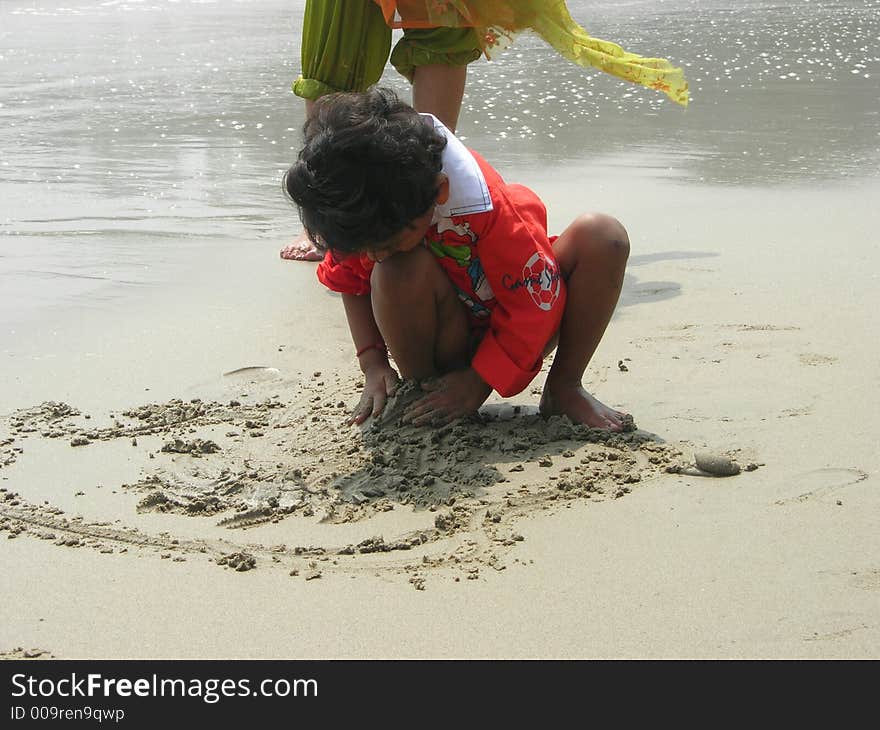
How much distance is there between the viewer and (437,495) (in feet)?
7.39

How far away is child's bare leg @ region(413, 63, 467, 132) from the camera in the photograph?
3.60m

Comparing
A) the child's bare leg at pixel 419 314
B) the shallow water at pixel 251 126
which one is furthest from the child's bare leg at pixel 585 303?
the shallow water at pixel 251 126

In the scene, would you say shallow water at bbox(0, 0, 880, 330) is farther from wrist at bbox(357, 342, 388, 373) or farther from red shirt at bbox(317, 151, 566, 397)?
red shirt at bbox(317, 151, 566, 397)

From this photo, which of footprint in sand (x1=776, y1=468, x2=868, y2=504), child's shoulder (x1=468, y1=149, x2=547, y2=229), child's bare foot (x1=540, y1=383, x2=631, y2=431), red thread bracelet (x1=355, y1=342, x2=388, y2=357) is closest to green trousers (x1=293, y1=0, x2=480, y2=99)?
child's shoulder (x1=468, y1=149, x2=547, y2=229)

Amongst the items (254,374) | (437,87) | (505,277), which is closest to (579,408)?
(505,277)

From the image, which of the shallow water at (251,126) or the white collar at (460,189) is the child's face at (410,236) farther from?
the shallow water at (251,126)

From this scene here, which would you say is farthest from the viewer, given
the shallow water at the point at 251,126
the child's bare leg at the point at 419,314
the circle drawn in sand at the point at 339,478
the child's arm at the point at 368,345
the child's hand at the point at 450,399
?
the shallow water at the point at 251,126

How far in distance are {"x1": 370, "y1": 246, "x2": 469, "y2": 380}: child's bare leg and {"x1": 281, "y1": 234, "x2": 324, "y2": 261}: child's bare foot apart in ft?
4.31

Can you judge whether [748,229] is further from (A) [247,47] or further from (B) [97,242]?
(A) [247,47]

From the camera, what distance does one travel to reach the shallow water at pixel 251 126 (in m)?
4.08

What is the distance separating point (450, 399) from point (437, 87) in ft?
4.60

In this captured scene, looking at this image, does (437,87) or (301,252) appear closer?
(437,87)

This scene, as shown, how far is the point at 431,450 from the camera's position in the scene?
2439 millimetres

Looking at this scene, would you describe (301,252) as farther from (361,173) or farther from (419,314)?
(361,173)
